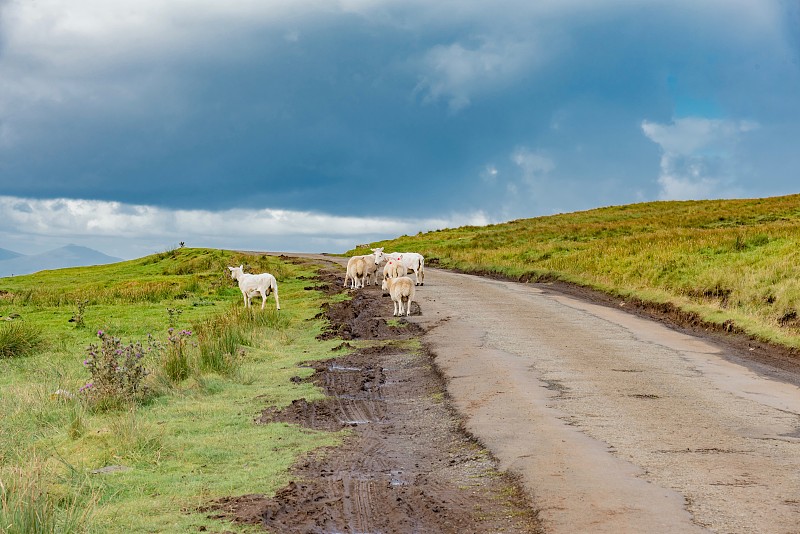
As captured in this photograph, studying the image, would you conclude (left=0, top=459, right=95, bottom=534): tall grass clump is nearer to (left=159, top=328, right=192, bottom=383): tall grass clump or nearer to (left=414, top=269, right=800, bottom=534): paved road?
(left=414, top=269, right=800, bottom=534): paved road

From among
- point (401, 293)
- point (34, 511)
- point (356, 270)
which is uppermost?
point (356, 270)

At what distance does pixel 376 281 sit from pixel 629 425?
82.2 ft

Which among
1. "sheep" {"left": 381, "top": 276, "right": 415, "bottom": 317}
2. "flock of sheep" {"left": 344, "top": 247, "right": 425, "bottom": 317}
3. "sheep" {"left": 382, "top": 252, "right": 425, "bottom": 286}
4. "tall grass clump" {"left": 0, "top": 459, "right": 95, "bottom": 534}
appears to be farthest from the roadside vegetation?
"sheep" {"left": 382, "top": 252, "right": 425, "bottom": 286}

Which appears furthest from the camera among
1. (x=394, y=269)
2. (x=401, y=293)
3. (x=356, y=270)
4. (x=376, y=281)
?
(x=376, y=281)

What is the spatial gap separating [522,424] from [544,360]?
5.39 meters

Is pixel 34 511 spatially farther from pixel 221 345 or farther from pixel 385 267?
pixel 385 267

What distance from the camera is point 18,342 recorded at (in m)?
20.5

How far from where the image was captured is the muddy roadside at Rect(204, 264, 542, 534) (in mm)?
6887

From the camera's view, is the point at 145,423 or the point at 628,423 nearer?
the point at 628,423

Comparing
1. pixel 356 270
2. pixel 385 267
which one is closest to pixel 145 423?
pixel 385 267

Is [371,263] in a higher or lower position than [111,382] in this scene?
higher

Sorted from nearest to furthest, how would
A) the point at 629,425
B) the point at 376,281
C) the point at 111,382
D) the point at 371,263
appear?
the point at 629,425, the point at 111,382, the point at 371,263, the point at 376,281

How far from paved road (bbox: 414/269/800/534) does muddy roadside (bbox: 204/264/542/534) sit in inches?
13.0

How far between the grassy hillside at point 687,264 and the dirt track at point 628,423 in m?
4.07
